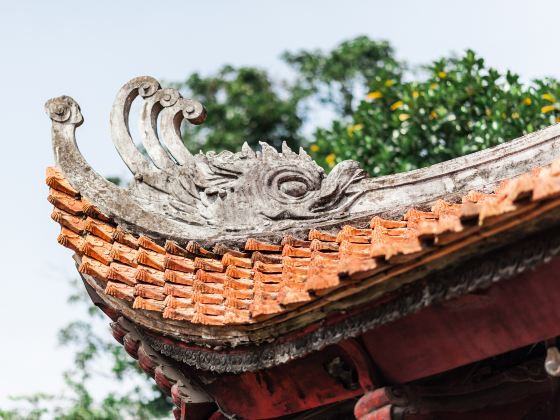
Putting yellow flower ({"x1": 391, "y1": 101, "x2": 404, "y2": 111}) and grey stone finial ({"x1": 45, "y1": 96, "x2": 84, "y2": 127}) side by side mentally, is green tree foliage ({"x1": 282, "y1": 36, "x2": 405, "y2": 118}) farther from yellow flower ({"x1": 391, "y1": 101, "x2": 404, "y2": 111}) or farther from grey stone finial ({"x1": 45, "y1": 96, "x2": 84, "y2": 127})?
grey stone finial ({"x1": 45, "y1": 96, "x2": 84, "y2": 127})

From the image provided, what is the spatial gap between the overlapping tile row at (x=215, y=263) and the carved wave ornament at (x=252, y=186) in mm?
81

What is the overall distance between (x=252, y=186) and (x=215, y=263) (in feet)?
1.46

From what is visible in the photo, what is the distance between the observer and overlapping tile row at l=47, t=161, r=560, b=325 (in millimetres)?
3615

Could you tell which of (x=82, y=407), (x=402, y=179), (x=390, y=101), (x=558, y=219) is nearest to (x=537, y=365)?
(x=558, y=219)

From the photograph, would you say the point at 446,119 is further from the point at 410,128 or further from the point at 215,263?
the point at 215,263

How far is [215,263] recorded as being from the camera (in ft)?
13.9

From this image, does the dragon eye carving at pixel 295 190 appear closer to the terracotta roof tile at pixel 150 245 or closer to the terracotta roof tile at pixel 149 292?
the terracotta roof tile at pixel 150 245

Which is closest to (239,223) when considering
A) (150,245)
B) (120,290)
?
(150,245)

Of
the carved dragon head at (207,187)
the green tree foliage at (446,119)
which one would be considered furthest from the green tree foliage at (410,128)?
the carved dragon head at (207,187)

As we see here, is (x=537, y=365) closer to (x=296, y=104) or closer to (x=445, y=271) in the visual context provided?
(x=445, y=271)

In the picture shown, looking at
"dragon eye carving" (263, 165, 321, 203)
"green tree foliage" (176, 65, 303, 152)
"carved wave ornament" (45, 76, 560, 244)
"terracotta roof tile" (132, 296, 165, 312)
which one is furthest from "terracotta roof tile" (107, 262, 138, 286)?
"green tree foliage" (176, 65, 303, 152)

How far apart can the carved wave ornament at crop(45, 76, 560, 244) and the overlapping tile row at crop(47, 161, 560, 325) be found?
81 millimetres

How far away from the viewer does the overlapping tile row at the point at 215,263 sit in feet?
11.9

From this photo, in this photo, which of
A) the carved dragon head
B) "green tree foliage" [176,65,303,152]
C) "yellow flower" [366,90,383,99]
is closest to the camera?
the carved dragon head
